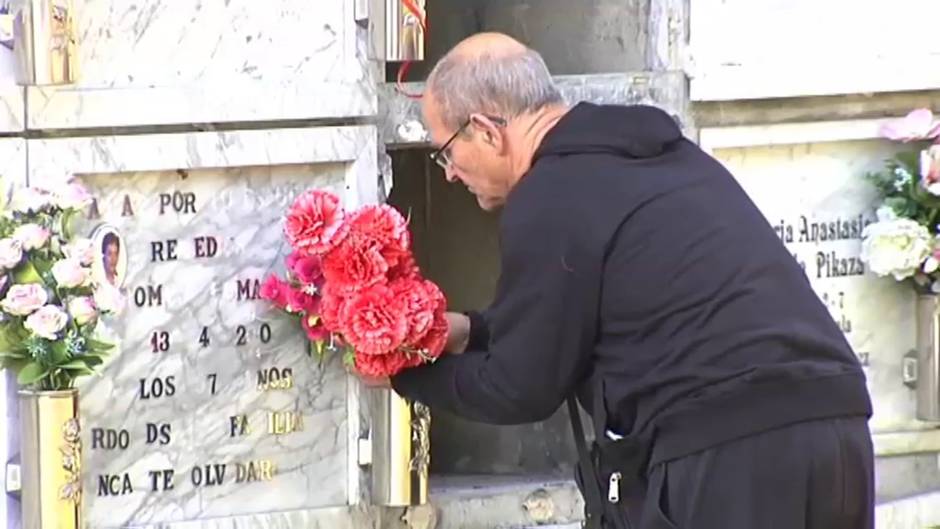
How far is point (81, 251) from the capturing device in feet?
12.5

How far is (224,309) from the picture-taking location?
14.0ft

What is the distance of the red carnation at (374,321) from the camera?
381 cm

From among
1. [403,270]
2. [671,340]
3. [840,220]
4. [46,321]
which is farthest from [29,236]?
[840,220]

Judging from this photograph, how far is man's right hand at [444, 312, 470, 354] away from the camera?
12.9 ft

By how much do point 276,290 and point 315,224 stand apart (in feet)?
0.76

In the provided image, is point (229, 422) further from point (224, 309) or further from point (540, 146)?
point (540, 146)

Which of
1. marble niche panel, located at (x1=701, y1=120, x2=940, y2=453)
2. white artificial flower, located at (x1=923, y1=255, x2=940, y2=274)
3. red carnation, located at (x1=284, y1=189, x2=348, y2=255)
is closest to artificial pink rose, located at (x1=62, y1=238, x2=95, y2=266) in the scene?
red carnation, located at (x1=284, y1=189, x2=348, y2=255)

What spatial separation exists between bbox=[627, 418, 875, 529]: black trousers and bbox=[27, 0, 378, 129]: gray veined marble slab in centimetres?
135

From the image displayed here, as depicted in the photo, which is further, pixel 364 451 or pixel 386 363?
pixel 364 451

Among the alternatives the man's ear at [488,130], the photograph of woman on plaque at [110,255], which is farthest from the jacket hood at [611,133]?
the photograph of woman on plaque at [110,255]

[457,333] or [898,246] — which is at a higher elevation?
[898,246]

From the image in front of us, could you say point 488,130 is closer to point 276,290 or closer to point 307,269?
point 307,269

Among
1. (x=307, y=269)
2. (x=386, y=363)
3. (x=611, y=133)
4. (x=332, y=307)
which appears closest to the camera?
(x=611, y=133)

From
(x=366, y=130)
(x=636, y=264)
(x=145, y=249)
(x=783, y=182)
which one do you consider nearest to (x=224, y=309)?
(x=145, y=249)
